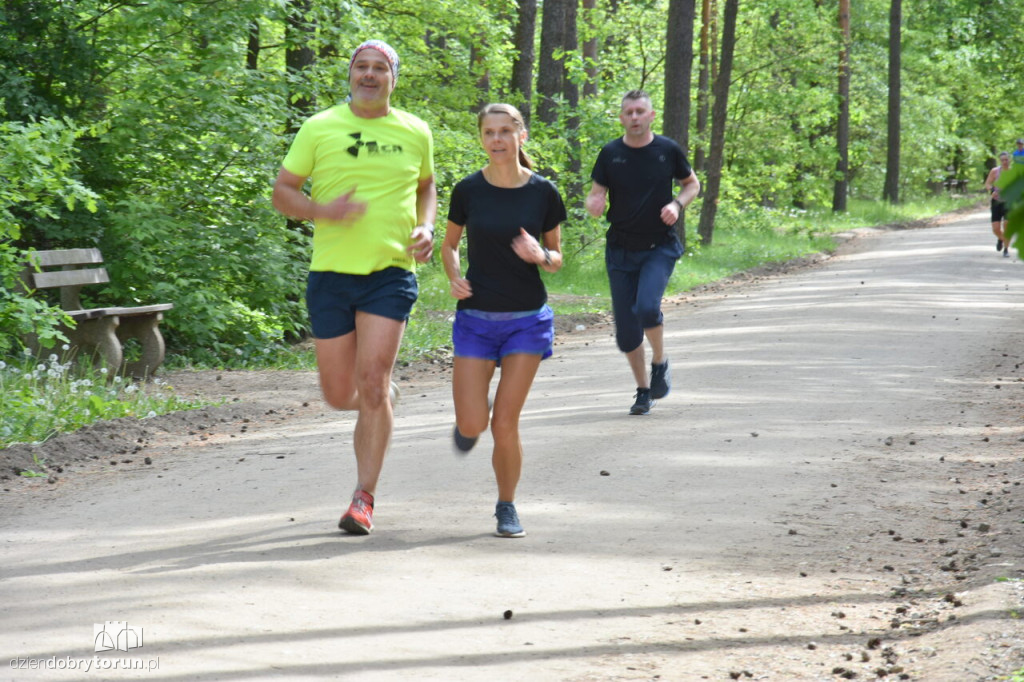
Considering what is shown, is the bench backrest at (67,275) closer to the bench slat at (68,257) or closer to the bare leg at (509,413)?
the bench slat at (68,257)

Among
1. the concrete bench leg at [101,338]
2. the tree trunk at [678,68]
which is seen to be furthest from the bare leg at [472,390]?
the tree trunk at [678,68]

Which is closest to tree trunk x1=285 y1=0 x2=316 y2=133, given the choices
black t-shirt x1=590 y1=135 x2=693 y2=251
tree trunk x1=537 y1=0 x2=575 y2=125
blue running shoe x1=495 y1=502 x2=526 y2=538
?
black t-shirt x1=590 y1=135 x2=693 y2=251

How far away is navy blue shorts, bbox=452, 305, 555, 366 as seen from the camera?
600 cm

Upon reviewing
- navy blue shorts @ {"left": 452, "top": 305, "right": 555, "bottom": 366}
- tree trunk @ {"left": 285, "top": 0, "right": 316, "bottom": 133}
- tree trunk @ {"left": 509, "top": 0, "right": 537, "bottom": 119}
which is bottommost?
navy blue shorts @ {"left": 452, "top": 305, "right": 555, "bottom": 366}

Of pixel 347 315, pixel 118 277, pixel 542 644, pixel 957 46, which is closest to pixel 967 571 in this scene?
pixel 542 644

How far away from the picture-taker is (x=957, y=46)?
2744 cm

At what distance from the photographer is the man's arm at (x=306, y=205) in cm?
589

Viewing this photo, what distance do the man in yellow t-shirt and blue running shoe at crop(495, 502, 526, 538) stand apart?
0.63 metres

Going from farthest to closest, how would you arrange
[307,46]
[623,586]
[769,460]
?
[307,46] < [769,460] < [623,586]

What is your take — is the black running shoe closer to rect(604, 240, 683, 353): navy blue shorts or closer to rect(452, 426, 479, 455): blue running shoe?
rect(604, 240, 683, 353): navy blue shorts

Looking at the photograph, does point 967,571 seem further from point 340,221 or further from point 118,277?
point 118,277

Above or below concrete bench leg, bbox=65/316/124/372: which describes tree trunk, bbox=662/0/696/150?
above

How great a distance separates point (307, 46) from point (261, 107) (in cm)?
134

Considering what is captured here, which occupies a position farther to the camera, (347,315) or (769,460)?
(769,460)
